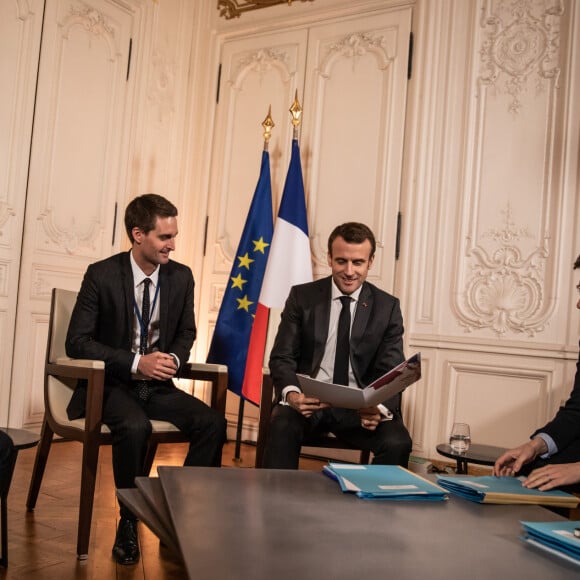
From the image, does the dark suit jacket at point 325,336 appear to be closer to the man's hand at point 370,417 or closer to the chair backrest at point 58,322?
the man's hand at point 370,417

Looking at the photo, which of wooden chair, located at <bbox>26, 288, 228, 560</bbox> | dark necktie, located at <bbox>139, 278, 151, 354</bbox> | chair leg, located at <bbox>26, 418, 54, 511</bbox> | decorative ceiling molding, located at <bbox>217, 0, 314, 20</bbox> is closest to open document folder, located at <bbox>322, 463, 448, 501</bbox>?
wooden chair, located at <bbox>26, 288, 228, 560</bbox>

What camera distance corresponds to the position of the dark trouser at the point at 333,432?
2.68 metres

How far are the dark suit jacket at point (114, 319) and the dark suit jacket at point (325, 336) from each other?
1.49 ft

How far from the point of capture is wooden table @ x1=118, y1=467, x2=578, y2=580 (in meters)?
1.03

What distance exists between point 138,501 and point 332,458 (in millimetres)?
3271

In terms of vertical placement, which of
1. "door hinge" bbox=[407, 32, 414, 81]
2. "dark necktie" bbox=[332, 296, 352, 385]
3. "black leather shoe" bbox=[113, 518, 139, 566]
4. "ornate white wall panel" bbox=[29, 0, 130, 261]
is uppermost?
"door hinge" bbox=[407, 32, 414, 81]

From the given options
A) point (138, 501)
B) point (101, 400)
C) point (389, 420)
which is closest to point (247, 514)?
point (138, 501)

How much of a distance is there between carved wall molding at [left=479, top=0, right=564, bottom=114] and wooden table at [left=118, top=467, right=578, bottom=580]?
324 cm

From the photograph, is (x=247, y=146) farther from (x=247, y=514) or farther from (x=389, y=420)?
(x=247, y=514)

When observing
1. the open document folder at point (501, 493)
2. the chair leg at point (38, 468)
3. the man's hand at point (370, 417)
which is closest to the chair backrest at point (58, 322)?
the chair leg at point (38, 468)

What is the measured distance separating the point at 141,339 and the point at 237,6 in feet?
11.0

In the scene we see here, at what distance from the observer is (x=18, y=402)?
4.27 meters

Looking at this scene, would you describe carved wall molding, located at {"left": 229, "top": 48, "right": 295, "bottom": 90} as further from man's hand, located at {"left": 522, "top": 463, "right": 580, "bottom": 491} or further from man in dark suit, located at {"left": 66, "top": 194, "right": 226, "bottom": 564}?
man's hand, located at {"left": 522, "top": 463, "right": 580, "bottom": 491}

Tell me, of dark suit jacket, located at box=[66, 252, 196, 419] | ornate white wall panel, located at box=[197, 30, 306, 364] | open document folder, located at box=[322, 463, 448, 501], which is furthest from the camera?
ornate white wall panel, located at box=[197, 30, 306, 364]
